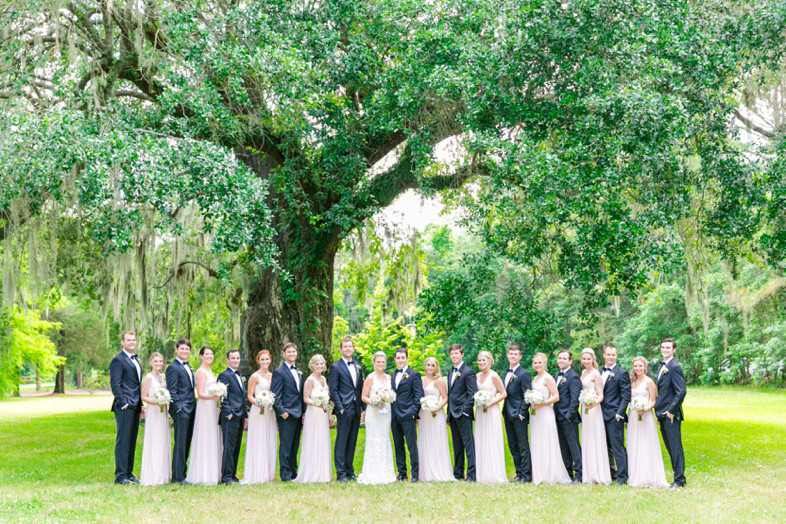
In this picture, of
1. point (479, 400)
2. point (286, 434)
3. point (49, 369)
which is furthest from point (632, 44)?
point (49, 369)

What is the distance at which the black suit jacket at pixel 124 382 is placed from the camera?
8.49 meters

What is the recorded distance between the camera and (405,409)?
8.83 m

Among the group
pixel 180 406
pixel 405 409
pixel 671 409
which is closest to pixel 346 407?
pixel 405 409

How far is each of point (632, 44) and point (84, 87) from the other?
321 inches

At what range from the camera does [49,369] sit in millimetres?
37500

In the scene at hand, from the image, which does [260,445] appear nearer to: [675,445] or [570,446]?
[570,446]

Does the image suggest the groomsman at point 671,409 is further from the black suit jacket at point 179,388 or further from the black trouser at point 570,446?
the black suit jacket at point 179,388

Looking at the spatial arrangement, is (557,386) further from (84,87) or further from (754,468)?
(84,87)

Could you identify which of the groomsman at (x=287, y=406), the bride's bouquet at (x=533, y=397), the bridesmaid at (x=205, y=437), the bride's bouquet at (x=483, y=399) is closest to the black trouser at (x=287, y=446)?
the groomsman at (x=287, y=406)

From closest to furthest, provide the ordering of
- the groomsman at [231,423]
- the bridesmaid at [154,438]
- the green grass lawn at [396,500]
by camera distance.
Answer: the green grass lawn at [396,500]
the bridesmaid at [154,438]
the groomsman at [231,423]

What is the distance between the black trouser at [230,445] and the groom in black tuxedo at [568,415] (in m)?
3.63

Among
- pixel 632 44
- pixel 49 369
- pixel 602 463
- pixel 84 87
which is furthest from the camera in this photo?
pixel 49 369

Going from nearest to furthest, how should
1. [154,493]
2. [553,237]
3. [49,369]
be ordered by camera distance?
[154,493] < [553,237] < [49,369]

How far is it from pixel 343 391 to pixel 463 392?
1.39m
